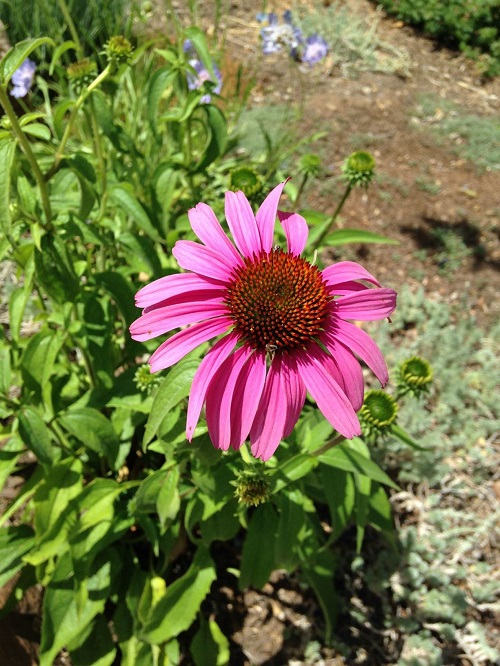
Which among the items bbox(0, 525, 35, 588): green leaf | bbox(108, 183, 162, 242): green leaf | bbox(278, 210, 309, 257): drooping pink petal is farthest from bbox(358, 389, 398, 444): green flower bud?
bbox(0, 525, 35, 588): green leaf

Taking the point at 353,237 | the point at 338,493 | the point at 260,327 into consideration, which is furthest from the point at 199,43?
the point at 338,493

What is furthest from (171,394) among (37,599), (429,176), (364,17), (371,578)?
(364,17)

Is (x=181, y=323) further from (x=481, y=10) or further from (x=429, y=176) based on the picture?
(x=481, y=10)

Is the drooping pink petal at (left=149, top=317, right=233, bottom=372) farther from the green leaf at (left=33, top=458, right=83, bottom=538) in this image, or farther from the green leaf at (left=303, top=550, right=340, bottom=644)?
the green leaf at (left=303, top=550, right=340, bottom=644)

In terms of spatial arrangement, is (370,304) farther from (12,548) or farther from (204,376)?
(12,548)

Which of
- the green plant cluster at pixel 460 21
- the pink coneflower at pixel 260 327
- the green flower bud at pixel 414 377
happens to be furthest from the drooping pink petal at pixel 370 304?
the green plant cluster at pixel 460 21

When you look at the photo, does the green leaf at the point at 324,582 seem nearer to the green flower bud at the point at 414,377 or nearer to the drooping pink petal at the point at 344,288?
the green flower bud at the point at 414,377
